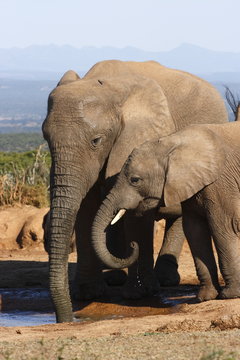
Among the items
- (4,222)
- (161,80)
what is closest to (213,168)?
(161,80)

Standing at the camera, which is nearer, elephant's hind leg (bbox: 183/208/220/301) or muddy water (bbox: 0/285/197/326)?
elephant's hind leg (bbox: 183/208/220/301)

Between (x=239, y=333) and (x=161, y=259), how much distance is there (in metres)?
4.72

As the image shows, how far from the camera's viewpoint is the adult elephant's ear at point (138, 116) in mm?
10070

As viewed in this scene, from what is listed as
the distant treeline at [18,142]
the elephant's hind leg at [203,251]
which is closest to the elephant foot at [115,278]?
the elephant's hind leg at [203,251]

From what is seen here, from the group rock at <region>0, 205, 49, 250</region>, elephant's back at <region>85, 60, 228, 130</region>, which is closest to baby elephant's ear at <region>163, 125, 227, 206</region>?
elephant's back at <region>85, 60, 228, 130</region>

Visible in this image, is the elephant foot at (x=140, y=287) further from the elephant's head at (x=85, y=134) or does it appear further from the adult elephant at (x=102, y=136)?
the elephant's head at (x=85, y=134)

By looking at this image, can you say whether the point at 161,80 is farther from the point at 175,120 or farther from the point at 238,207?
the point at 238,207

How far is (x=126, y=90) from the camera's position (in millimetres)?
10203

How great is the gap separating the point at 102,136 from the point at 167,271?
2.82 metres

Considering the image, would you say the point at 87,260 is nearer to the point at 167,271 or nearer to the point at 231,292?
the point at 167,271

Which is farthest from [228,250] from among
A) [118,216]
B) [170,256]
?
[170,256]

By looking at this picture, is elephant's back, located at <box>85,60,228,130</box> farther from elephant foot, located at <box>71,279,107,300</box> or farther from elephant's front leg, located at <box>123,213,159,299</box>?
elephant foot, located at <box>71,279,107,300</box>

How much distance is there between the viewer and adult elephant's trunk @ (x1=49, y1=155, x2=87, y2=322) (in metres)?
9.32

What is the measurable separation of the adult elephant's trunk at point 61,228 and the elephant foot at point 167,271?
2.58 meters
